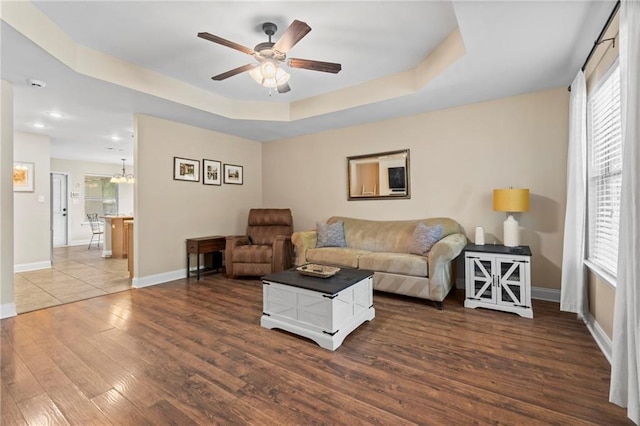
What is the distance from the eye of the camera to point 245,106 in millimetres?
4348

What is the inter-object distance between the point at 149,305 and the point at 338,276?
88.6 inches

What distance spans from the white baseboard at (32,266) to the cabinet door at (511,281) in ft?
23.7

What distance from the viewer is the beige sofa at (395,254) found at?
311 cm

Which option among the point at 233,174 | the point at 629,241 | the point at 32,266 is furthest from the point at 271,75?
the point at 32,266

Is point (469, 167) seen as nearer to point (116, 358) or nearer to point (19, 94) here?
point (116, 358)

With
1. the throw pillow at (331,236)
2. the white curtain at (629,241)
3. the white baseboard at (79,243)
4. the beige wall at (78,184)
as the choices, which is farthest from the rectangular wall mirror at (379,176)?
the white baseboard at (79,243)

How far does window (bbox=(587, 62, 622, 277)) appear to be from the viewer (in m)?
2.14

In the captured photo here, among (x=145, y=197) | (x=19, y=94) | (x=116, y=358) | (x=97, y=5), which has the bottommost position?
(x=116, y=358)

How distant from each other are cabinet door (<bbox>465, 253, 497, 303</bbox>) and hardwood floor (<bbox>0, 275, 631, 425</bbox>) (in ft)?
0.62

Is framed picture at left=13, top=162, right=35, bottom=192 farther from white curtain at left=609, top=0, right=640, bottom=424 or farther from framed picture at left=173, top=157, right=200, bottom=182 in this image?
white curtain at left=609, top=0, right=640, bottom=424

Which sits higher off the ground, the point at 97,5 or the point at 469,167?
the point at 97,5

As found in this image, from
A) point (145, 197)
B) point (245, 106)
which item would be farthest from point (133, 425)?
point (245, 106)

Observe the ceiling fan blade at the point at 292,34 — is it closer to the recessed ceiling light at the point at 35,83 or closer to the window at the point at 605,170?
the window at the point at 605,170

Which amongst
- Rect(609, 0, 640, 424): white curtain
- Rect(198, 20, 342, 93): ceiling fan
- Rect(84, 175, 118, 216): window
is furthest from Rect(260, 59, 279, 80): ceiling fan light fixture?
Rect(84, 175, 118, 216): window
